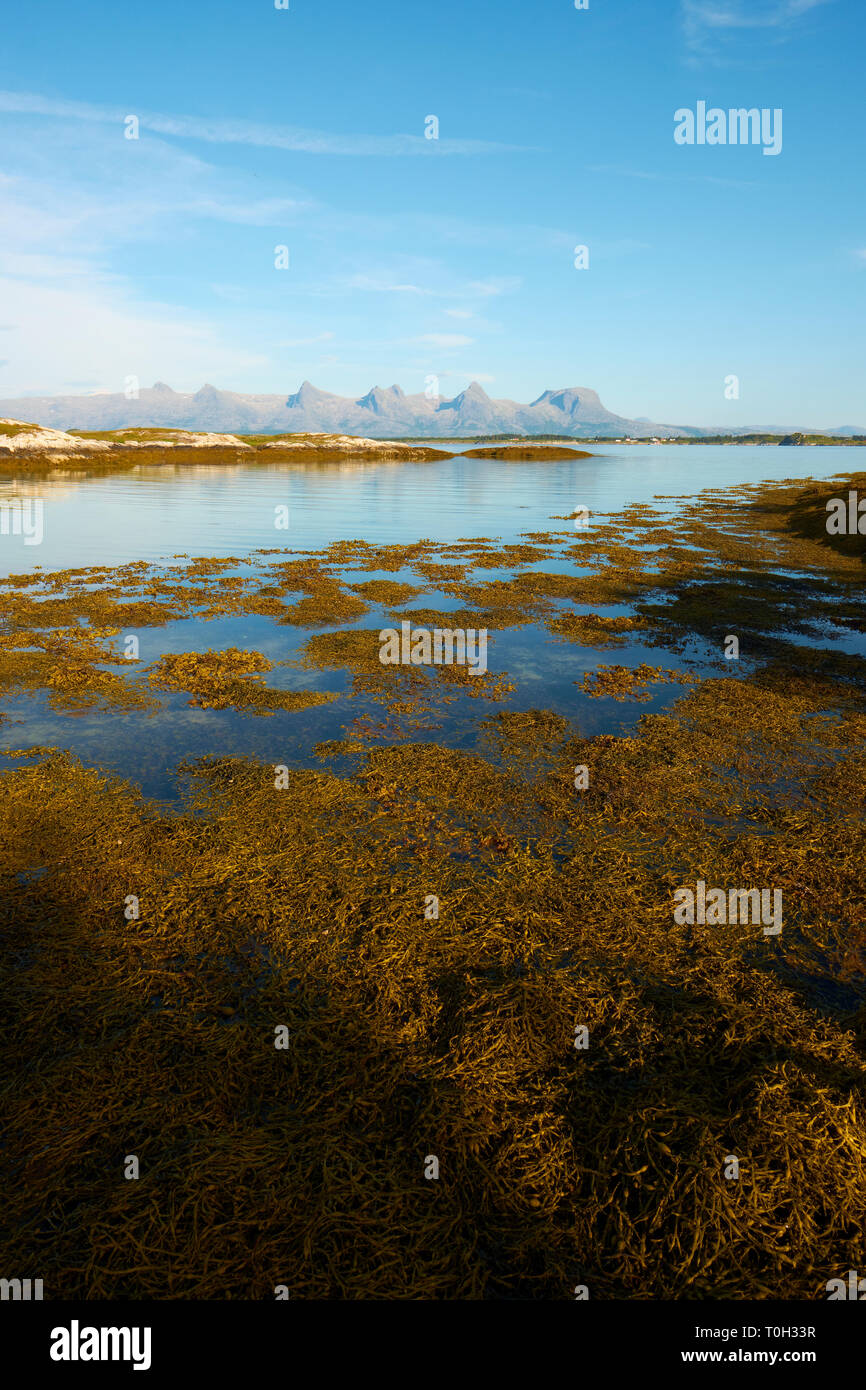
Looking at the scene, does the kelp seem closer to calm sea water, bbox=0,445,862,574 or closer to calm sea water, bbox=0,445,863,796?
calm sea water, bbox=0,445,863,796

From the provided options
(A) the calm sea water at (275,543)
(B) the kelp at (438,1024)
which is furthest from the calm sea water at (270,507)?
(B) the kelp at (438,1024)

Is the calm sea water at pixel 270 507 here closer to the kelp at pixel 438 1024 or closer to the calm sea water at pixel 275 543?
the calm sea water at pixel 275 543

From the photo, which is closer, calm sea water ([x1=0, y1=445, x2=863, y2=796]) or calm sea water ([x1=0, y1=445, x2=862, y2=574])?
calm sea water ([x1=0, y1=445, x2=863, y2=796])

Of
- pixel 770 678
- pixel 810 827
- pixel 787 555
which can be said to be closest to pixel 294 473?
pixel 787 555

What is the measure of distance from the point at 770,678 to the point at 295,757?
1464cm

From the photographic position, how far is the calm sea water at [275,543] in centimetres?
1372

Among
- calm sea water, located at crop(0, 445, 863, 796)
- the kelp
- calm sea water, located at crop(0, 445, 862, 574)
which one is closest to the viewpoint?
the kelp

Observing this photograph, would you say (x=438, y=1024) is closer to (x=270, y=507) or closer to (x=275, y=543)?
(x=275, y=543)

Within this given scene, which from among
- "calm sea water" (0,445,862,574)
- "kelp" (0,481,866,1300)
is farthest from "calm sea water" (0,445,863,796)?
"kelp" (0,481,866,1300)

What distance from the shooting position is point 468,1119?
5.55 meters

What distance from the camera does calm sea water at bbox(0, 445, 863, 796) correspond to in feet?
45.0

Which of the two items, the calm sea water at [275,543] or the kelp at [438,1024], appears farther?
the calm sea water at [275,543]
